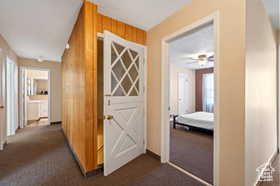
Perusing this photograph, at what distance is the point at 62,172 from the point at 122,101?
1402 millimetres

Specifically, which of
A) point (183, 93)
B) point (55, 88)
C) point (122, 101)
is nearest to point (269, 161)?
point (122, 101)

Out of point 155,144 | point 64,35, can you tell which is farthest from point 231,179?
point 64,35

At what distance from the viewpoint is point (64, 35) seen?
284 centimetres

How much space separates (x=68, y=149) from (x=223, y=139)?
291 cm

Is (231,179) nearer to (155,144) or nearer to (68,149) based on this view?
(155,144)

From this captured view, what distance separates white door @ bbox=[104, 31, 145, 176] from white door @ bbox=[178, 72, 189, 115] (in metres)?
4.21

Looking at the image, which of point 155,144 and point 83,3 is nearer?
point 83,3

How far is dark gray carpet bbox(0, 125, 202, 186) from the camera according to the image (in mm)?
1717

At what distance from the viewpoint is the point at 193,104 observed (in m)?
6.98

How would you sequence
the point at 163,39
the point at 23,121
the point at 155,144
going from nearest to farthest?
1. the point at 163,39
2. the point at 155,144
3. the point at 23,121

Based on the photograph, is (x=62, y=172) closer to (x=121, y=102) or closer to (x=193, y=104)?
(x=121, y=102)

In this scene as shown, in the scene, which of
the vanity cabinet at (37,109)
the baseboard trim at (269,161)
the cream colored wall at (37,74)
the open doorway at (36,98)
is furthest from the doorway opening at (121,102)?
the cream colored wall at (37,74)

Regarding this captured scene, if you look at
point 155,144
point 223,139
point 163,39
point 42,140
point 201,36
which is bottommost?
point 42,140

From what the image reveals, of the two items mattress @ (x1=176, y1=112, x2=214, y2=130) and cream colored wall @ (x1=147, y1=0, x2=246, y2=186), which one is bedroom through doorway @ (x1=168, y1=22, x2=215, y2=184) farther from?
cream colored wall @ (x1=147, y1=0, x2=246, y2=186)
